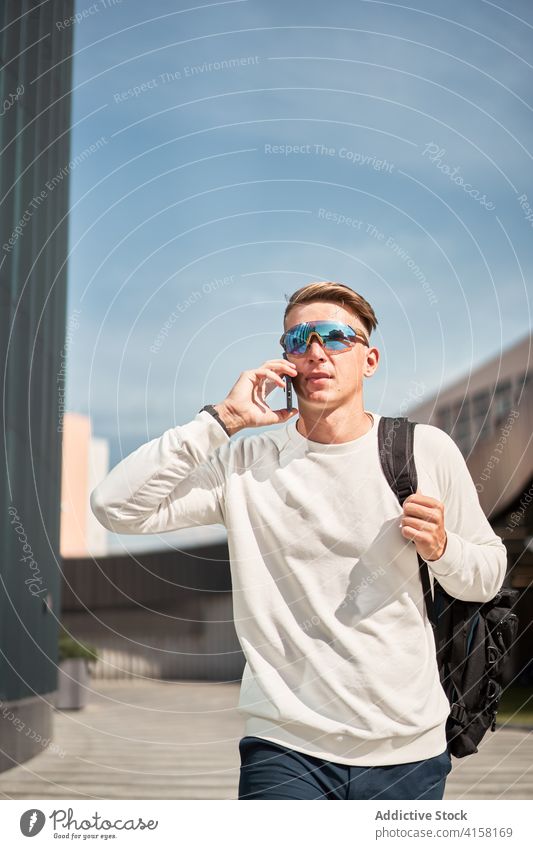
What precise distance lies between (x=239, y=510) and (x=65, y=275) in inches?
371

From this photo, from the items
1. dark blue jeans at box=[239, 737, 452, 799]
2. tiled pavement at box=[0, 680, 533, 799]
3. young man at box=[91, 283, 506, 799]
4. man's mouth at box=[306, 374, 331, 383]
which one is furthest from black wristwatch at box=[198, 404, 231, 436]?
tiled pavement at box=[0, 680, 533, 799]

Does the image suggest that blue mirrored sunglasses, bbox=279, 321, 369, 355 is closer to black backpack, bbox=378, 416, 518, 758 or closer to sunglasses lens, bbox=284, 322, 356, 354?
sunglasses lens, bbox=284, 322, 356, 354

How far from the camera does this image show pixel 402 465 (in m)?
2.73

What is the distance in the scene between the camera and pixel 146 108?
191 inches

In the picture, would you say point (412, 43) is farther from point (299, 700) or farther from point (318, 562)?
point (299, 700)

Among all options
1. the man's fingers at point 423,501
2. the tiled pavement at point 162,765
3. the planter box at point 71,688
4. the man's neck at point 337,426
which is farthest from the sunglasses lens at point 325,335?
the planter box at point 71,688

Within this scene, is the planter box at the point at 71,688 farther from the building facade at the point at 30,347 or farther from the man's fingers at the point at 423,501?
the man's fingers at the point at 423,501

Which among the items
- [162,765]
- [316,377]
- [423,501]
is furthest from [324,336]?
[162,765]

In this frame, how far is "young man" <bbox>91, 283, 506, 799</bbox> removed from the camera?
255 centimetres

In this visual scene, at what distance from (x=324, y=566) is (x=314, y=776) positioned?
1.83 ft

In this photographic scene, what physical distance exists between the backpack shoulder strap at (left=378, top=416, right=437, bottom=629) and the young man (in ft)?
0.09

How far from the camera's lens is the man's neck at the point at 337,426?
285 cm

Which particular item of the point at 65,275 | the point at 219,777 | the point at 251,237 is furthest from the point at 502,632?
the point at 65,275

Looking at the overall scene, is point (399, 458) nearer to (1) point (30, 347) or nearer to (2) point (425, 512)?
(2) point (425, 512)
